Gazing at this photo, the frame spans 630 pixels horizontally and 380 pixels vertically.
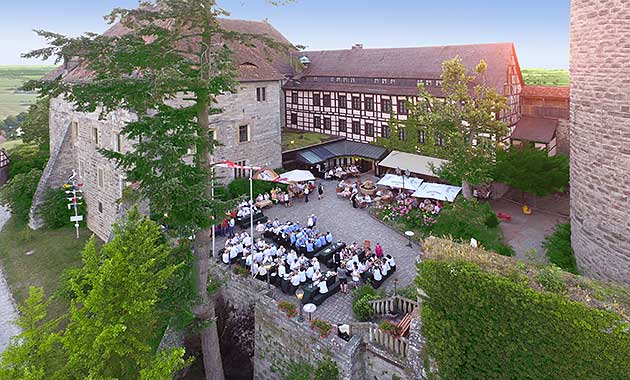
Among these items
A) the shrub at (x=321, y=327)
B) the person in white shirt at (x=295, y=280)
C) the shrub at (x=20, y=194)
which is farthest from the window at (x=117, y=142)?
the shrub at (x=321, y=327)

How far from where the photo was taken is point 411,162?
2602cm

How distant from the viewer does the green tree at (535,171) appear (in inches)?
795

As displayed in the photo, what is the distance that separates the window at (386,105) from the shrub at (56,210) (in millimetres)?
18873

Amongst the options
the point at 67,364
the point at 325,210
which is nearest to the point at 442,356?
the point at 67,364

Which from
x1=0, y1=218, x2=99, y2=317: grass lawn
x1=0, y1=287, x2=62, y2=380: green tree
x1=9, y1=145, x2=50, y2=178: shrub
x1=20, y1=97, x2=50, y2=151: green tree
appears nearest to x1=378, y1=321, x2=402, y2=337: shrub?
x1=0, y1=287, x2=62, y2=380: green tree

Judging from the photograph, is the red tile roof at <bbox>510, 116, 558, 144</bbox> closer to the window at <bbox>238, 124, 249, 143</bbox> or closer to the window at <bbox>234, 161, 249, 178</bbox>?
the window at <bbox>238, 124, 249, 143</bbox>

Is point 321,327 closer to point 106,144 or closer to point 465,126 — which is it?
point 465,126

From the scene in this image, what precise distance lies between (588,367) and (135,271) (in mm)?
7871

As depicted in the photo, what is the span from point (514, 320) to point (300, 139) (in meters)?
25.6

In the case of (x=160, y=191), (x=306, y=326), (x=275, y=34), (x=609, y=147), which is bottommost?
(x=306, y=326)

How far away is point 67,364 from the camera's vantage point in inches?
285

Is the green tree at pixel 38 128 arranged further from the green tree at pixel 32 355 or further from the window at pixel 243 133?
the green tree at pixel 32 355

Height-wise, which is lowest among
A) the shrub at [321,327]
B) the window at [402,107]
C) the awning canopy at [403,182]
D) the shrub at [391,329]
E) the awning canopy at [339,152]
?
the shrub at [321,327]

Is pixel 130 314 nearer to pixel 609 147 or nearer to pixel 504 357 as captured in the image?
pixel 504 357
